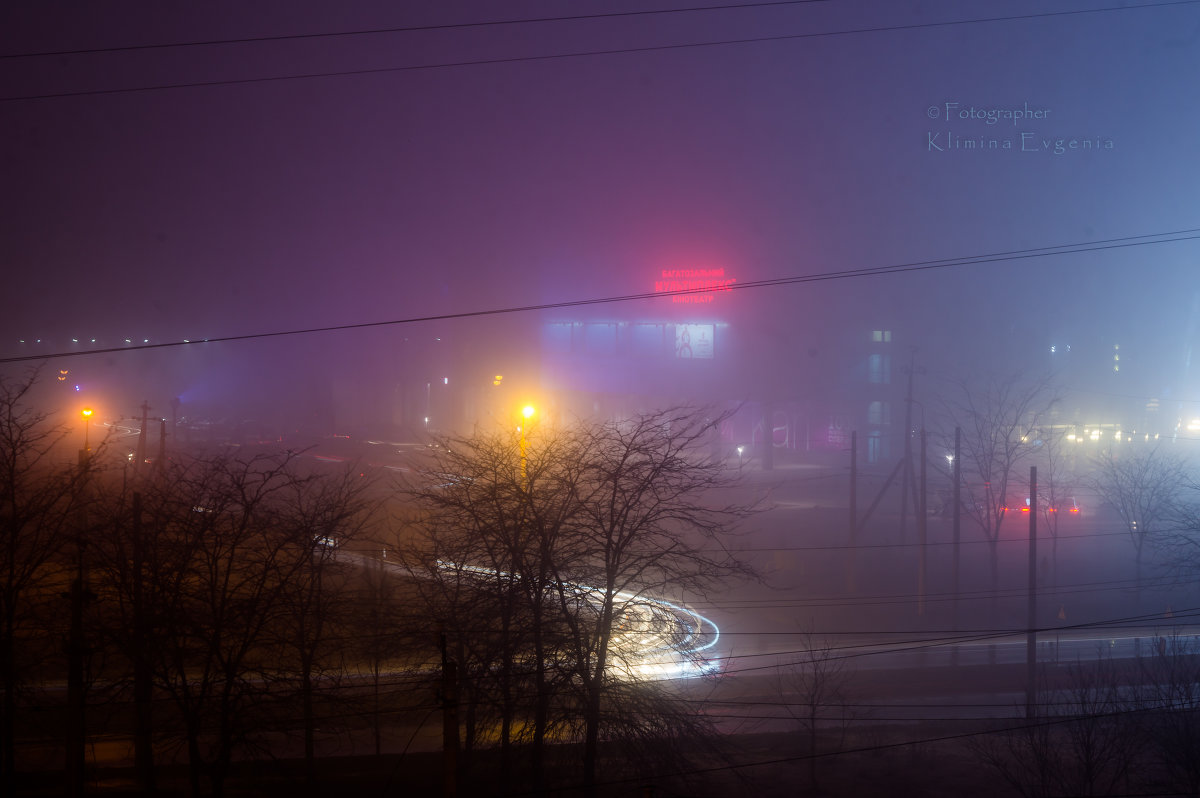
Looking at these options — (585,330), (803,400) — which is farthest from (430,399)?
(803,400)

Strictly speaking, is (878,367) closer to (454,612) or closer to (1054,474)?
(1054,474)

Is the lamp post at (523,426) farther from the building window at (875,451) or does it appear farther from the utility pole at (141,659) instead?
the building window at (875,451)

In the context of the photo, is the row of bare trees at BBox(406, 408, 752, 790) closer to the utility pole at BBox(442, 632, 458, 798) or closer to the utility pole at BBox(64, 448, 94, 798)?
the utility pole at BBox(442, 632, 458, 798)

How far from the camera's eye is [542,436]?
512 inches

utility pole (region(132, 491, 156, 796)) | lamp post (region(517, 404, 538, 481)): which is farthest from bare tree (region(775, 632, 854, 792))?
utility pole (region(132, 491, 156, 796))

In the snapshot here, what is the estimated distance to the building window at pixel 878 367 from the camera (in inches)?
2308

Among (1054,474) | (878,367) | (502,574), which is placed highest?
(878,367)

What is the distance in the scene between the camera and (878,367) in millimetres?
58875

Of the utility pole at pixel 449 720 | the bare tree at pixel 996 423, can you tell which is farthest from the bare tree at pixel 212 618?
the bare tree at pixel 996 423

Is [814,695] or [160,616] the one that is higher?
[160,616]

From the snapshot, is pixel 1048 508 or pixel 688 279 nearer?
pixel 1048 508

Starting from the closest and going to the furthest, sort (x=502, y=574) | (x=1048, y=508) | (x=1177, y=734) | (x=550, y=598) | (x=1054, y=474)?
(x=550, y=598), (x=502, y=574), (x=1177, y=734), (x=1048, y=508), (x=1054, y=474)

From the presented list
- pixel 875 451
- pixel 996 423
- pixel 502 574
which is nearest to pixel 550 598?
pixel 502 574

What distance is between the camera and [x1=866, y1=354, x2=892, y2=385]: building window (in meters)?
58.6
